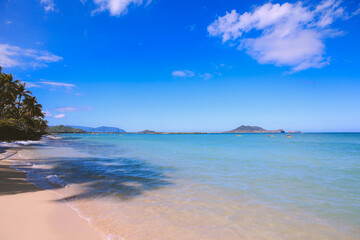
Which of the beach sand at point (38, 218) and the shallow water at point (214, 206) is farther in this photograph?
the shallow water at point (214, 206)

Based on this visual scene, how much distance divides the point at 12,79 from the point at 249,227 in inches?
2193

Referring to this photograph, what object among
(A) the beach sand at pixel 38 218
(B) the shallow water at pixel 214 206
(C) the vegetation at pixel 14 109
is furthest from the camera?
(C) the vegetation at pixel 14 109

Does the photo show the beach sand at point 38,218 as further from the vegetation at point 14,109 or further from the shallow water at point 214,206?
the vegetation at point 14,109

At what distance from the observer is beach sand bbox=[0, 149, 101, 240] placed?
4150 mm

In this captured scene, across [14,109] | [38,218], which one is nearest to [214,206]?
[38,218]

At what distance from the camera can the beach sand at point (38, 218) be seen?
163 inches

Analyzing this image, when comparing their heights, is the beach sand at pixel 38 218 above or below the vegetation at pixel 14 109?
below

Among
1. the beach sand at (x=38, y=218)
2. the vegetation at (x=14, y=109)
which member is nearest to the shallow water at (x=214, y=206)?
the beach sand at (x=38, y=218)

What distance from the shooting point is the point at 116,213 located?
5734 millimetres

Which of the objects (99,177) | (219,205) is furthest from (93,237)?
(99,177)

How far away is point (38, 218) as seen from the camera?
4.94 metres

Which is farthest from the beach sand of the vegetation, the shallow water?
the vegetation

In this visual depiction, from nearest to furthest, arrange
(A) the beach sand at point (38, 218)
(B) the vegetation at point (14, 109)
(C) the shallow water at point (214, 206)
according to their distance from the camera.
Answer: (A) the beach sand at point (38, 218) → (C) the shallow water at point (214, 206) → (B) the vegetation at point (14, 109)

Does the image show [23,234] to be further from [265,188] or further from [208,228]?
[265,188]
